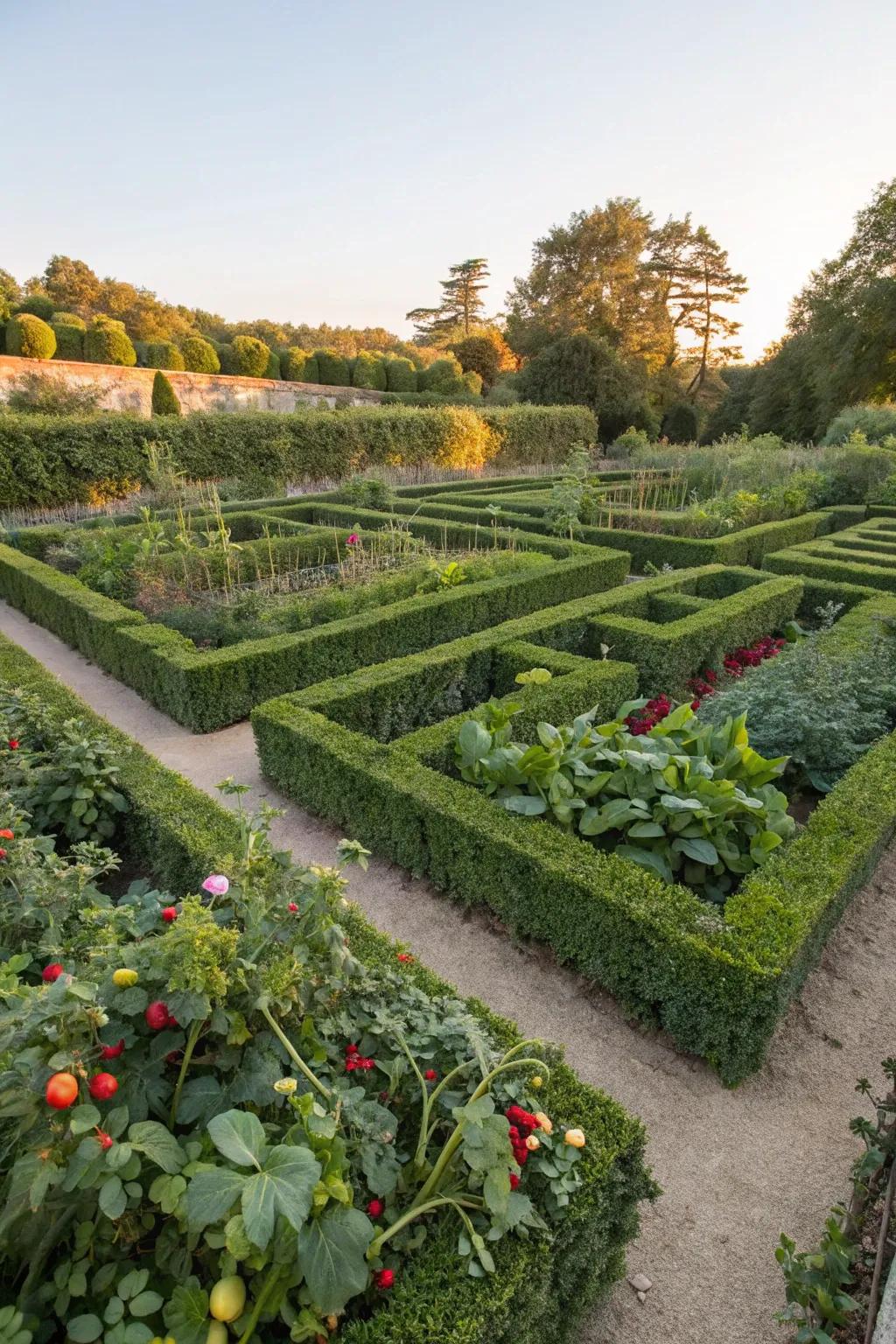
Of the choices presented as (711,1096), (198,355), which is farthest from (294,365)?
(711,1096)

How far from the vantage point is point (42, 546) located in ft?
39.0

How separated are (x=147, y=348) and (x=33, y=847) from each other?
32306 millimetres

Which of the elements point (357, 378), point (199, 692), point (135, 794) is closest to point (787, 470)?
point (199, 692)

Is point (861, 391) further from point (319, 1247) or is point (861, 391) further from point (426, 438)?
point (319, 1247)

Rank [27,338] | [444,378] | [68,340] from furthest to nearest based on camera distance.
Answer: [444,378] → [68,340] → [27,338]

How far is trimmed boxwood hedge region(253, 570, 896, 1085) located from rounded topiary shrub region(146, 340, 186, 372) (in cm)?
2985

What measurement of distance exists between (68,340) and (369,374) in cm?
1392

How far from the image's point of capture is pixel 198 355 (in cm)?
3150

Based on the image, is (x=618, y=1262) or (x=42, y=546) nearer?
(x=618, y=1262)

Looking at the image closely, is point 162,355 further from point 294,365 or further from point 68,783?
point 68,783

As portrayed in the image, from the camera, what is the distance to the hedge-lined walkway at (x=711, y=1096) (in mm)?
2330

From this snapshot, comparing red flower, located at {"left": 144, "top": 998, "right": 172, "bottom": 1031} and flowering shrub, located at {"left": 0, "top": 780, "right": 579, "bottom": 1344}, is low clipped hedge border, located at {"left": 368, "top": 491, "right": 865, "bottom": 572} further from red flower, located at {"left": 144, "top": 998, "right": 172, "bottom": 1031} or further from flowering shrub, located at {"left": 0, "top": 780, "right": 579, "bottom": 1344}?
red flower, located at {"left": 144, "top": 998, "right": 172, "bottom": 1031}

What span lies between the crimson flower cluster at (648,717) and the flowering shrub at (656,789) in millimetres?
661

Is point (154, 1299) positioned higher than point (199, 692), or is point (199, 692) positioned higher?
point (154, 1299)
